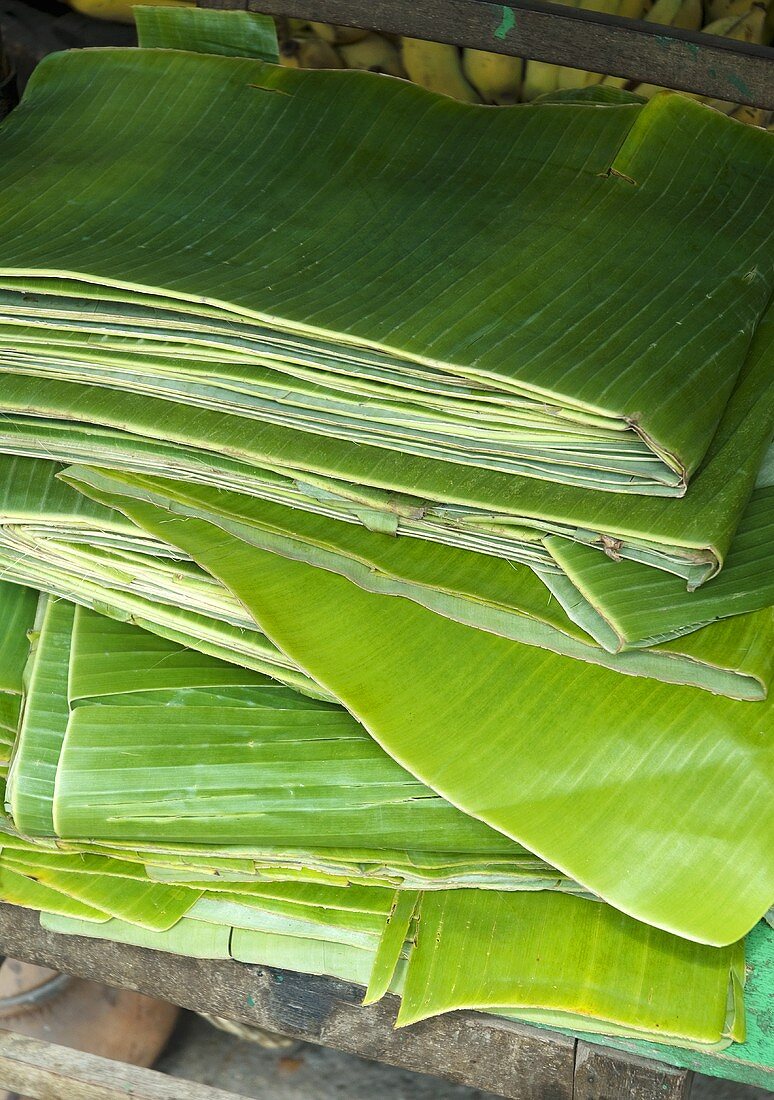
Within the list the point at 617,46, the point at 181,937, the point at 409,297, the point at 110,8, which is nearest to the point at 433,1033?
the point at 181,937

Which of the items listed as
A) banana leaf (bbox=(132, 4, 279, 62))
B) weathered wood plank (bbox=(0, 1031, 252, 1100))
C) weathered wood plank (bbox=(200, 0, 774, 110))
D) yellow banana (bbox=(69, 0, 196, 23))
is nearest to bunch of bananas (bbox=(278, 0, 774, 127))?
yellow banana (bbox=(69, 0, 196, 23))

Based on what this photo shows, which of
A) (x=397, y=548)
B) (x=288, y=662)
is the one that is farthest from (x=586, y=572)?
(x=288, y=662)

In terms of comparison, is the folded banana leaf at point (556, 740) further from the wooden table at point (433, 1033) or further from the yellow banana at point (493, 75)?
the yellow banana at point (493, 75)

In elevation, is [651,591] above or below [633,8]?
below

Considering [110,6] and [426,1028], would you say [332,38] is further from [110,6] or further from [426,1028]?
[426,1028]

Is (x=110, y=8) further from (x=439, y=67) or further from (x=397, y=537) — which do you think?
(x=397, y=537)
